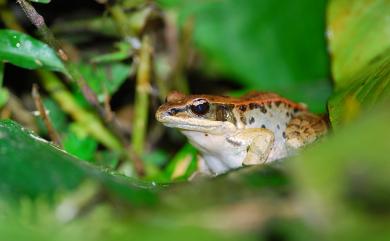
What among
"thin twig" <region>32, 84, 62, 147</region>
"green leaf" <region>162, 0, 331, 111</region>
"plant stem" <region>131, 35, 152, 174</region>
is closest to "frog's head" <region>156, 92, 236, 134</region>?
"plant stem" <region>131, 35, 152, 174</region>

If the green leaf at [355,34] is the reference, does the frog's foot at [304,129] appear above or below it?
below

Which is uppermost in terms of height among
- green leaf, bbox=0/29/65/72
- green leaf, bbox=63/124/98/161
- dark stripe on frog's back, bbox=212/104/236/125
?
green leaf, bbox=0/29/65/72

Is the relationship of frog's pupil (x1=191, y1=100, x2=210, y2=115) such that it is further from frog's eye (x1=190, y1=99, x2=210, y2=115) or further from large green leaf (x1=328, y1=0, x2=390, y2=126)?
large green leaf (x1=328, y1=0, x2=390, y2=126)

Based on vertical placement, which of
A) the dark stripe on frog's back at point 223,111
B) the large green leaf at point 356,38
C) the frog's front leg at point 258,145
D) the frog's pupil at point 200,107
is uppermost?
the large green leaf at point 356,38

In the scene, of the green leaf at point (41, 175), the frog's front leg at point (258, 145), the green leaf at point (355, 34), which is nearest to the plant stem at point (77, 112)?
the frog's front leg at point (258, 145)

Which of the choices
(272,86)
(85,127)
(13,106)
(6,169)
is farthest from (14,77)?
(6,169)

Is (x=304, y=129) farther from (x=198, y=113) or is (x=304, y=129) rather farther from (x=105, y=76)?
(x=105, y=76)

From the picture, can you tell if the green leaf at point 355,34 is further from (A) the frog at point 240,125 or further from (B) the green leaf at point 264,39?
(B) the green leaf at point 264,39

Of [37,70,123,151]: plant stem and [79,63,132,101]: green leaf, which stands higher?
[79,63,132,101]: green leaf
